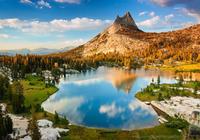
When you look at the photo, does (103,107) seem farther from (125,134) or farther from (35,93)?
(125,134)

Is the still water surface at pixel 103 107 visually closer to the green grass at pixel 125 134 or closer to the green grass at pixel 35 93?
the green grass at pixel 35 93

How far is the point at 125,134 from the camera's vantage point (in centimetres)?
7469

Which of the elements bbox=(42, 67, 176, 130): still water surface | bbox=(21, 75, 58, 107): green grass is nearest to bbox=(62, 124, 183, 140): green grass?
bbox=(42, 67, 176, 130): still water surface

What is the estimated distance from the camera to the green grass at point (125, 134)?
233 ft

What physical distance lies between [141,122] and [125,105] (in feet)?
77.9

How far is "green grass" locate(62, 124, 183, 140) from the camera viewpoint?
7094cm

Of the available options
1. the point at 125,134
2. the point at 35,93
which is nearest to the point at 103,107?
the point at 35,93

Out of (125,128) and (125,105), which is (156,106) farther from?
(125,128)

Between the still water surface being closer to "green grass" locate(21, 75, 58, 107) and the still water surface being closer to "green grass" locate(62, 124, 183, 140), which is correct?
"green grass" locate(21, 75, 58, 107)

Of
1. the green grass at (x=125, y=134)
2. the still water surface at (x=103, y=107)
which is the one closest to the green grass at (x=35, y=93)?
the still water surface at (x=103, y=107)

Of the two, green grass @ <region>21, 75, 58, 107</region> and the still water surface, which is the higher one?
green grass @ <region>21, 75, 58, 107</region>

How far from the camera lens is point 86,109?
106250mm

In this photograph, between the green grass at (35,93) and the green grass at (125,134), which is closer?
the green grass at (125,134)

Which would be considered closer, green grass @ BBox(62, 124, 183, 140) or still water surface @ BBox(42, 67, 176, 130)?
green grass @ BBox(62, 124, 183, 140)
